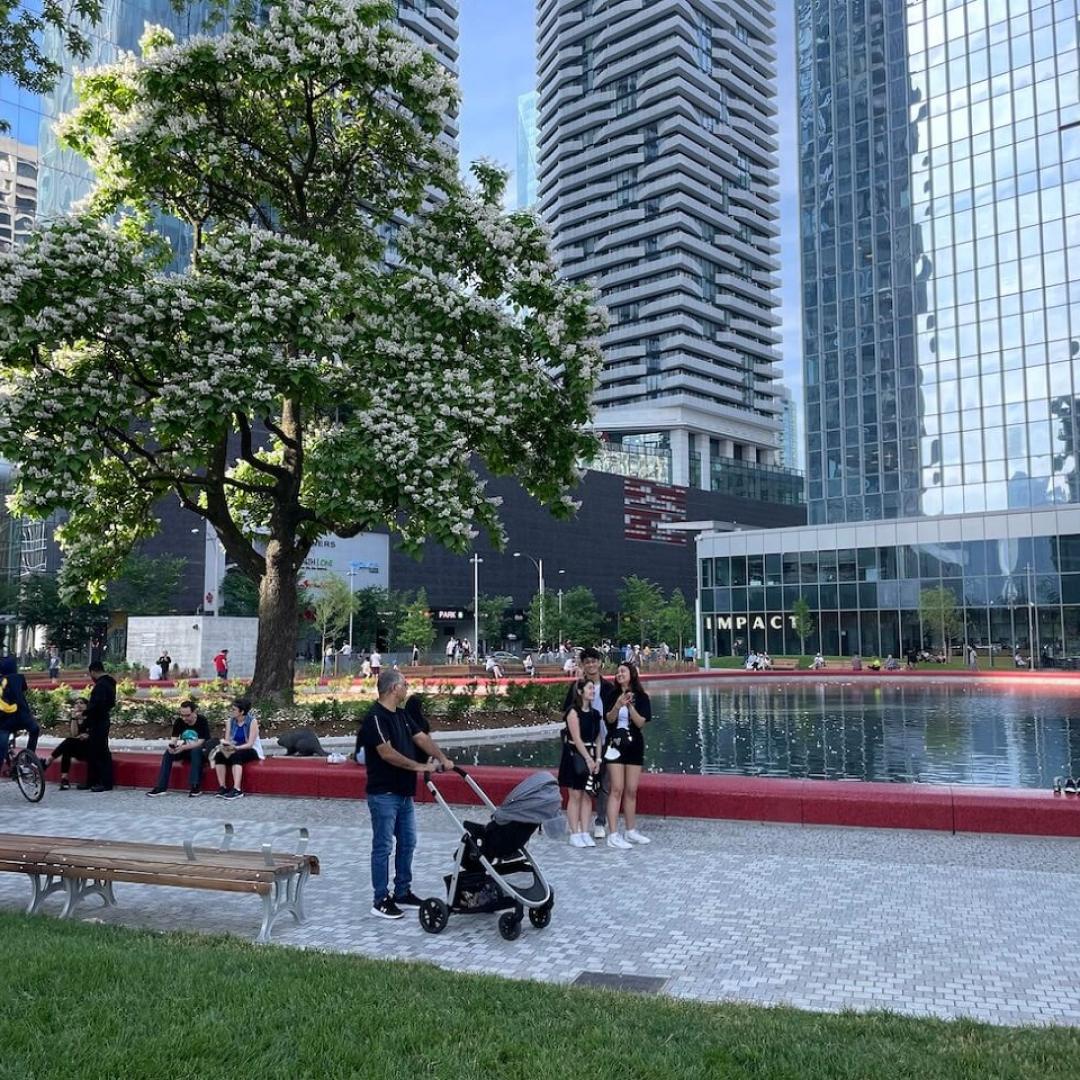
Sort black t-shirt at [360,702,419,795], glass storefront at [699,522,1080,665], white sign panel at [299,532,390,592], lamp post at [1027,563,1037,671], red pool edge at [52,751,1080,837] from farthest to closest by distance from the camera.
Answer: white sign panel at [299,532,390,592], lamp post at [1027,563,1037,671], glass storefront at [699,522,1080,665], red pool edge at [52,751,1080,837], black t-shirt at [360,702,419,795]

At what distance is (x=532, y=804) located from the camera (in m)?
7.24

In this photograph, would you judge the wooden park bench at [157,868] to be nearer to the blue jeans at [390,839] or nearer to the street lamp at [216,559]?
the blue jeans at [390,839]

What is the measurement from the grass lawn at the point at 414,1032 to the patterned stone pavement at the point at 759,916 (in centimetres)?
71

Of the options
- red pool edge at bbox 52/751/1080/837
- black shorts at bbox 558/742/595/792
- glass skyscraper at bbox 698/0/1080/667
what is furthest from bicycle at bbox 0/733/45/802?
glass skyscraper at bbox 698/0/1080/667

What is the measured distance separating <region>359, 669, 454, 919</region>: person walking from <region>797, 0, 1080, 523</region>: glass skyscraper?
6503cm

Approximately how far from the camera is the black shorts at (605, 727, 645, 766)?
9.88 meters

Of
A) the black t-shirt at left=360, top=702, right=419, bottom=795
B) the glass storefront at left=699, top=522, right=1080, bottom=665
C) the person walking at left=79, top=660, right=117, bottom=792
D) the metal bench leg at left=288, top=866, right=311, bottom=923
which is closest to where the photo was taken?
the metal bench leg at left=288, top=866, right=311, bottom=923

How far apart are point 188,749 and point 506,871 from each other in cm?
763

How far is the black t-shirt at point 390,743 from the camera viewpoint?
7738mm

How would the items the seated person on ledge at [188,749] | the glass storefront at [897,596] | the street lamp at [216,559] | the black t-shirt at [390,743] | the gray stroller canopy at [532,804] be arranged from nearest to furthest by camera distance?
the gray stroller canopy at [532,804], the black t-shirt at [390,743], the seated person on ledge at [188,749], the glass storefront at [897,596], the street lamp at [216,559]

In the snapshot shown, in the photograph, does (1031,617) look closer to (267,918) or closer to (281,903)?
(281,903)

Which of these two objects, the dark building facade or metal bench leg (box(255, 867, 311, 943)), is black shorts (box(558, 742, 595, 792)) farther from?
the dark building facade

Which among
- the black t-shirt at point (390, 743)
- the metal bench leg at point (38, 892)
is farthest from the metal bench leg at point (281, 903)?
the metal bench leg at point (38, 892)

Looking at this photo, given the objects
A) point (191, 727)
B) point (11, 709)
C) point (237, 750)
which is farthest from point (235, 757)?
point (11, 709)
